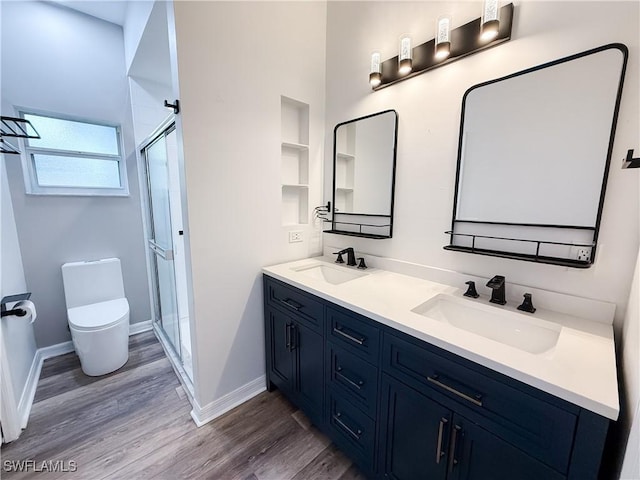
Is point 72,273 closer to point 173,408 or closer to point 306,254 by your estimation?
point 173,408

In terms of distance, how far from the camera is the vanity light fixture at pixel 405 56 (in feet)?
4.64

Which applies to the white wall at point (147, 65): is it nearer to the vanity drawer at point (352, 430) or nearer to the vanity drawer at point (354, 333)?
the vanity drawer at point (354, 333)

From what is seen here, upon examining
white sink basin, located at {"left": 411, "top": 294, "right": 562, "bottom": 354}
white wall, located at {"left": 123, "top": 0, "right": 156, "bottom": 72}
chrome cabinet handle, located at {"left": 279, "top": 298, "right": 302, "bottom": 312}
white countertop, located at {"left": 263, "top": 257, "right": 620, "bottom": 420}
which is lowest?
chrome cabinet handle, located at {"left": 279, "top": 298, "right": 302, "bottom": 312}

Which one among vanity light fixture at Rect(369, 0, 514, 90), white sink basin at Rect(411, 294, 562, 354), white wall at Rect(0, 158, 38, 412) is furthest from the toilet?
vanity light fixture at Rect(369, 0, 514, 90)

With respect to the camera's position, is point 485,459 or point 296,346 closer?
point 485,459

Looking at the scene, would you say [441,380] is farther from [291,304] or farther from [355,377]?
[291,304]

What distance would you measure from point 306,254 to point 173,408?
1.39m

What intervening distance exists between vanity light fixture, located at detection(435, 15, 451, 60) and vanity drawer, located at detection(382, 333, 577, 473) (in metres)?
1.40

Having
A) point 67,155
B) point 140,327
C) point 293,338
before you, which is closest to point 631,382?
point 293,338

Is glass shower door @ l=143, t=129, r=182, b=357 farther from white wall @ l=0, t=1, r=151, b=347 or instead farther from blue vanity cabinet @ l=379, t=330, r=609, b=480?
blue vanity cabinet @ l=379, t=330, r=609, b=480

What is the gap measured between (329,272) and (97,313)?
1.93m

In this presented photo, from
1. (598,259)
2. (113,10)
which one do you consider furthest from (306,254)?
(113,10)

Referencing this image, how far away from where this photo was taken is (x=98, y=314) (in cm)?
206

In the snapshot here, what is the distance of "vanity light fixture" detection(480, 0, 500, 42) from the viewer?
1106 mm
